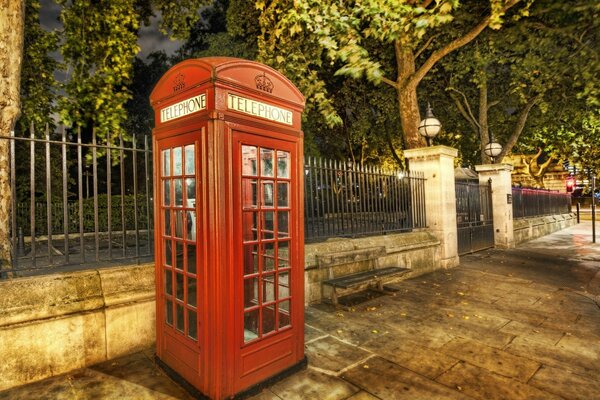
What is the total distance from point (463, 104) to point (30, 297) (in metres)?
19.6

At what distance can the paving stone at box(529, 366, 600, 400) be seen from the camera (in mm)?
2941

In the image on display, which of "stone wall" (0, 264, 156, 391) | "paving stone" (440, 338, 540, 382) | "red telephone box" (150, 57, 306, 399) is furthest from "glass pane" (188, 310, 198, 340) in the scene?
"paving stone" (440, 338, 540, 382)

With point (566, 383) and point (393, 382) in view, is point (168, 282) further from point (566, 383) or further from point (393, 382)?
point (566, 383)

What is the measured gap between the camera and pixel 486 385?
3.08 m

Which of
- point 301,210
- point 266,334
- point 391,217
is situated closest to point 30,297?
point 266,334

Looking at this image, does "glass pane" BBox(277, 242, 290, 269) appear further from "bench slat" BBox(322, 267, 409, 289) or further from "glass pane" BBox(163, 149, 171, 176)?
"bench slat" BBox(322, 267, 409, 289)

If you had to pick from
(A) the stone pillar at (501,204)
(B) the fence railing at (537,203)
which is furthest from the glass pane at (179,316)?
(B) the fence railing at (537,203)

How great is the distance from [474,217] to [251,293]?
973 cm

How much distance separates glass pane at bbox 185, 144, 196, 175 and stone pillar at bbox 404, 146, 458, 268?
262 inches

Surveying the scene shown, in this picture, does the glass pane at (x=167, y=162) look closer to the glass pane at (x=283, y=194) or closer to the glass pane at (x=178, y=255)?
Answer: the glass pane at (x=178, y=255)

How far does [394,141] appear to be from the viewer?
75.8 ft

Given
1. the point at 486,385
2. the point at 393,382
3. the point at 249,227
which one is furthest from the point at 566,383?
the point at 249,227

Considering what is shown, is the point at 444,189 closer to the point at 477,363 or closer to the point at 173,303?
the point at 477,363

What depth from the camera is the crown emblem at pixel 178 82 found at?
2.98 meters
